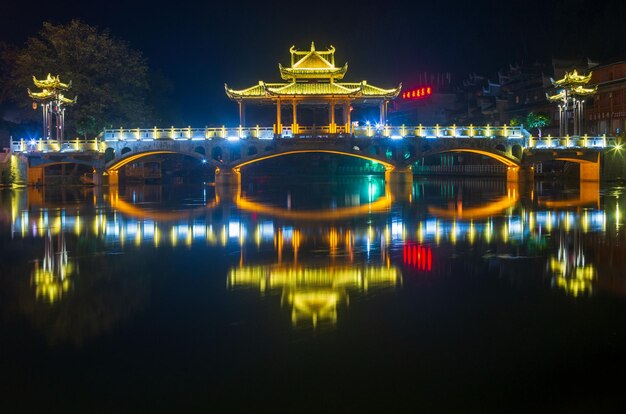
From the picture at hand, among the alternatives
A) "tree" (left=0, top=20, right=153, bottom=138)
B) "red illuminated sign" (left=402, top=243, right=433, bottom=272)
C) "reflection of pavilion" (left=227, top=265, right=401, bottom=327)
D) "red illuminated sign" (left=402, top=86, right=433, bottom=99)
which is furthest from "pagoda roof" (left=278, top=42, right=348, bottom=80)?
"red illuminated sign" (left=402, top=86, right=433, bottom=99)

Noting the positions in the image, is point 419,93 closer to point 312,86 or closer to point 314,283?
point 312,86

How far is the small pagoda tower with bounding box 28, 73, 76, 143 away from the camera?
54.2m

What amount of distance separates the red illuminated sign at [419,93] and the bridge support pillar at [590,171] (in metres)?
47.1

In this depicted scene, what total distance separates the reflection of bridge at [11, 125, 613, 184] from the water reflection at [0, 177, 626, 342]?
20959 mm

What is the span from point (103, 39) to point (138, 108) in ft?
22.9

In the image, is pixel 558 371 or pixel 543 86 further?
pixel 543 86

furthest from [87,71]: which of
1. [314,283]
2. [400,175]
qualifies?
[314,283]

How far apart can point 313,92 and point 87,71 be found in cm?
2104

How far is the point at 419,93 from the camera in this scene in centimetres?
10619

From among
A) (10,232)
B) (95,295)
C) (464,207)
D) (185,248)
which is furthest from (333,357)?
(464,207)

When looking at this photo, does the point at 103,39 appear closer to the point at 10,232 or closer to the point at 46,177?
the point at 46,177

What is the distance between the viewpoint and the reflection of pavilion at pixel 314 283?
36.2ft

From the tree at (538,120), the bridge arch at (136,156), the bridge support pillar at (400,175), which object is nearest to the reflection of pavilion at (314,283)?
the bridge arch at (136,156)

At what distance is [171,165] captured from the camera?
91688mm
